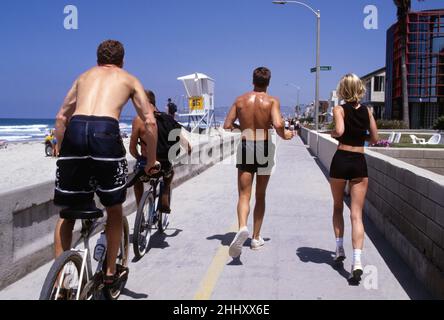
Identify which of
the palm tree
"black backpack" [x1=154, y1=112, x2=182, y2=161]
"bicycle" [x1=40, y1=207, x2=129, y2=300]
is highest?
the palm tree

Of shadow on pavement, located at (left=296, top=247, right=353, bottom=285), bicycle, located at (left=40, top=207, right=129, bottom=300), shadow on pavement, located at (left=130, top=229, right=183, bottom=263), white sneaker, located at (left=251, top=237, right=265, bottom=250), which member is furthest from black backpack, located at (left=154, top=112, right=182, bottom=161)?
bicycle, located at (left=40, top=207, right=129, bottom=300)

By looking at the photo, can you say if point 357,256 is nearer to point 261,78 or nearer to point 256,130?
point 256,130

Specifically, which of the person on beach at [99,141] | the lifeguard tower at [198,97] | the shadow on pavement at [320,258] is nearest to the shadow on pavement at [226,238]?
the shadow on pavement at [320,258]

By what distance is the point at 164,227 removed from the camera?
6.78m

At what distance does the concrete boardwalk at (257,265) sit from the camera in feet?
14.8

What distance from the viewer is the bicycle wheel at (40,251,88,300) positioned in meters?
3.05

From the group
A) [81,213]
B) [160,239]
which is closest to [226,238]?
[160,239]

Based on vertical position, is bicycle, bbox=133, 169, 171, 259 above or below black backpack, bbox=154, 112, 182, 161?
below

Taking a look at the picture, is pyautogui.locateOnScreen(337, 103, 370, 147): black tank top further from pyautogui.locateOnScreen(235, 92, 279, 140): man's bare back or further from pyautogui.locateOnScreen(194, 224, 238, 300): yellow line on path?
pyautogui.locateOnScreen(194, 224, 238, 300): yellow line on path

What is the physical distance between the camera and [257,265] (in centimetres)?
541

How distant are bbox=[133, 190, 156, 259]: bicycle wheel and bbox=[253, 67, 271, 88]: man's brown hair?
1.78 m

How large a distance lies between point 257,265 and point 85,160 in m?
2.58

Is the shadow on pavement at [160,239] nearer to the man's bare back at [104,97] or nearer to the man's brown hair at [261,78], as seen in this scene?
the man's brown hair at [261,78]
